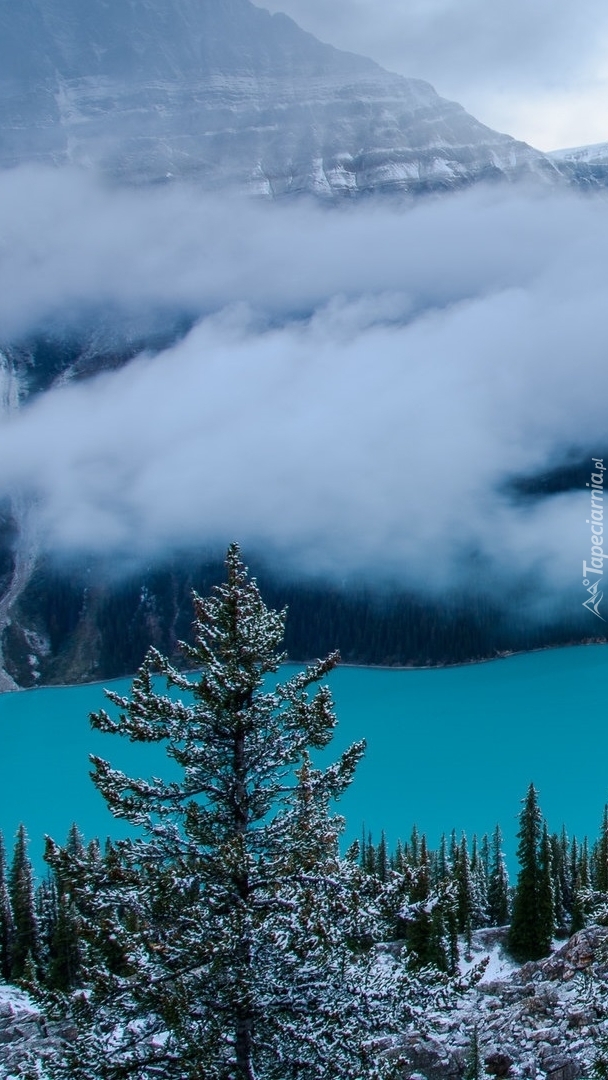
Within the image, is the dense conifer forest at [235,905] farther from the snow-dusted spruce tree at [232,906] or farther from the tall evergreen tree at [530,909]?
the tall evergreen tree at [530,909]

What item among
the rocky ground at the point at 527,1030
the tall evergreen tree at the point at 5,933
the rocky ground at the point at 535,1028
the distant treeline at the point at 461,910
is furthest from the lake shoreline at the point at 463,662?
the rocky ground at the point at 535,1028

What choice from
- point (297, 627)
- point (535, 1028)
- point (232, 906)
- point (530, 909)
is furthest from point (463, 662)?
point (232, 906)

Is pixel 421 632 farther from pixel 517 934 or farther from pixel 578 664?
pixel 517 934

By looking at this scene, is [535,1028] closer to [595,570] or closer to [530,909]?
[530,909]

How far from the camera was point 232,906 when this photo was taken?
1116cm

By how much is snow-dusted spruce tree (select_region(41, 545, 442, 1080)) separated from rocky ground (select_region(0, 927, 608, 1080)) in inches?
377

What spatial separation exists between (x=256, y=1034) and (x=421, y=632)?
16157 centimetres

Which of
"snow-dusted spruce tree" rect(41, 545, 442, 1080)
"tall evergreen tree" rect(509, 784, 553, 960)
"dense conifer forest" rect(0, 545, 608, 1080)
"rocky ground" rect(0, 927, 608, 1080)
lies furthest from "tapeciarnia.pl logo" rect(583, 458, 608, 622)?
"snow-dusted spruce tree" rect(41, 545, 442, 1080)

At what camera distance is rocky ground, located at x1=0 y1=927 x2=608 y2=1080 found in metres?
24.4

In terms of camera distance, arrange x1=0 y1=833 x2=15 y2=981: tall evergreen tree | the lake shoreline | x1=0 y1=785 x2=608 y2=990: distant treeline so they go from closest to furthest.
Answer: x1=0 y1=785 x2=608 y2=990: distant treeline < x1=0 y1=833 x2=15 y2=981: tall evergreen tree < the lake shoreline

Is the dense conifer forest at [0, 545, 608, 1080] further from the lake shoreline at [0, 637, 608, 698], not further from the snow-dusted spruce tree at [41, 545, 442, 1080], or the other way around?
the lake shoreline at [0, 637, 608, 698]

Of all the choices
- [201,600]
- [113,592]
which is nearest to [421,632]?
[113,592]

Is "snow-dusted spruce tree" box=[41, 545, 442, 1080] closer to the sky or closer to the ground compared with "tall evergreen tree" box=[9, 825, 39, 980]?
closer to the sky

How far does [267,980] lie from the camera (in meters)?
11.0
